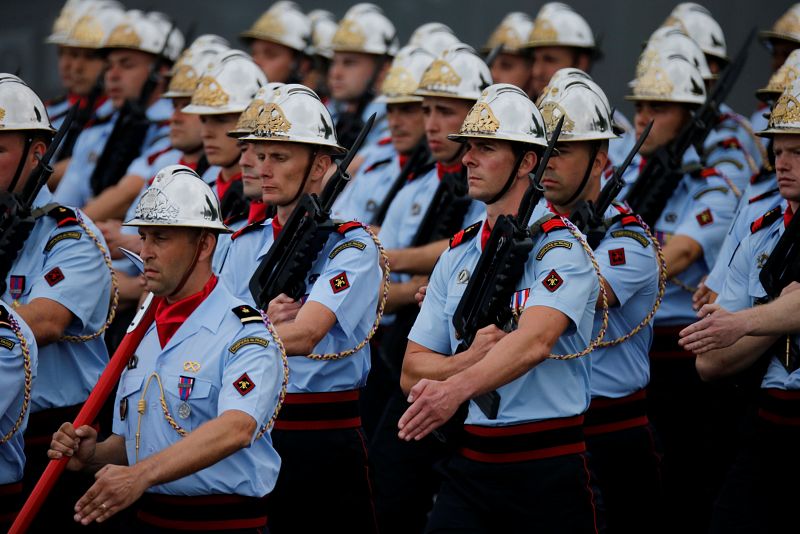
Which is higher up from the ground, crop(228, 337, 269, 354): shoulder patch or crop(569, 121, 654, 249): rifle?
crop(569, 121, 654, 249): rifle

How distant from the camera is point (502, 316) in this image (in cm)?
577

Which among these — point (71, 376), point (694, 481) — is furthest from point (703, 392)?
point (71, 376)

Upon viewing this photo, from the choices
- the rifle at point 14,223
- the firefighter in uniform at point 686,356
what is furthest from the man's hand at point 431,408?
the firefighter in uniform at point 686,356

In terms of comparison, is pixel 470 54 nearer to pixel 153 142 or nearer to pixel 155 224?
pixel 153 142

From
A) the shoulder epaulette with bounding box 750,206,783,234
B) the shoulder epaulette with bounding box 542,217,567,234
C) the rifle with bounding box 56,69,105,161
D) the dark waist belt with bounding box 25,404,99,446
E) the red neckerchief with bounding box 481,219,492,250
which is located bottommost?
the rifle with bounding box 56,69,105,161

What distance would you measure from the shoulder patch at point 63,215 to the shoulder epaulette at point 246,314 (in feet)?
5.63

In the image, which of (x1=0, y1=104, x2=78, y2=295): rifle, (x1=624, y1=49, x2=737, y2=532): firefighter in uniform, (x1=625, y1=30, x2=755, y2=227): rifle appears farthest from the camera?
(x1=625, y1=30, x2=755, y2=227): rifle

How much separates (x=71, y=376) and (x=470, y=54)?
3.07 m

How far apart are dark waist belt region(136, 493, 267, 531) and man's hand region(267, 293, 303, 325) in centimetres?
117

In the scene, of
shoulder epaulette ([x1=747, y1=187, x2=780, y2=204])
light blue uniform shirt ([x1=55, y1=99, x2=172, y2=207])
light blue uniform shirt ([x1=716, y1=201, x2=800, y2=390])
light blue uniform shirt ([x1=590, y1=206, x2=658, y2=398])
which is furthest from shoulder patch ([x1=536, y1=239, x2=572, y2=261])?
light blue uniform shirt ([x1=55, y1=99, x2=172, y2=207])

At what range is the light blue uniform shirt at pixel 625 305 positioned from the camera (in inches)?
261

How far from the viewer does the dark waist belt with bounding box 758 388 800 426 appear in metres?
6.28

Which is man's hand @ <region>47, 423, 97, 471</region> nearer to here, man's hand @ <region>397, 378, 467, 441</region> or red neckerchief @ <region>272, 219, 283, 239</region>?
man's hand @ <region>397, 378, 467, 441</region>

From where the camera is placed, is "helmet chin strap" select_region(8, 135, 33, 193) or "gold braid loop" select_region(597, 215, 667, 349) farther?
"helmet chin strap" select_region(8, 135, 33, 193)
